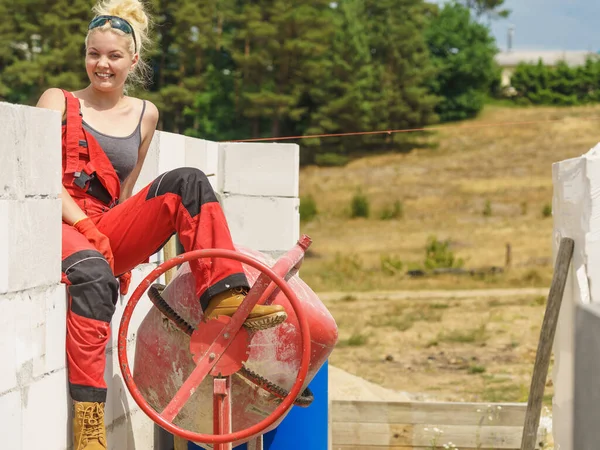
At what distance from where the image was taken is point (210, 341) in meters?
3.02

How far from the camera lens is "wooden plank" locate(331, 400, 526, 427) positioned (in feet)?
18.5

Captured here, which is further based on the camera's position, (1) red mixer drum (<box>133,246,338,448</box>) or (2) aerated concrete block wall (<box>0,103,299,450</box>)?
(1) red mixer drum (<box>133,246,338,448</box>)

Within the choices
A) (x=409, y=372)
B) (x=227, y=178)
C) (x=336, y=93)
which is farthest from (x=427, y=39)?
(x=227, y=178)

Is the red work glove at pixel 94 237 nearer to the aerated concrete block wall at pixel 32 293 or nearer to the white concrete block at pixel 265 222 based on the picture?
the aerated concrete block wall at pixel 32 293

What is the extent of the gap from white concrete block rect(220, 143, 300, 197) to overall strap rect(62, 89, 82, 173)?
1639mm

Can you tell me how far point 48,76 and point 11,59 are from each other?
330 centimetres

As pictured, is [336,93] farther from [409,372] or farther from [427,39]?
[409,372]

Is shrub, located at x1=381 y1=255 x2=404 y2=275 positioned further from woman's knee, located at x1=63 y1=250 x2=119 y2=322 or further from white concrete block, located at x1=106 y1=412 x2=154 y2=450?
woman's knee, located at x1=63 y1=250 x2=119 y2=322

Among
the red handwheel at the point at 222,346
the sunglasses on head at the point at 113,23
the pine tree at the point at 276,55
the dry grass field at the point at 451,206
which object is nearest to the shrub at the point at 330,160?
the dry grass field at the point at 451,206

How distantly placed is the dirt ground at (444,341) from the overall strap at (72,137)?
5.37m

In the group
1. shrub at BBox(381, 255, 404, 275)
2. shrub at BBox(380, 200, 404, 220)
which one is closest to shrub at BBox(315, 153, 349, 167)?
shrub at BBox(380, 200, 404, 220)

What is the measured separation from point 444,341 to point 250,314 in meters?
9.66

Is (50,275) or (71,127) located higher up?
(71,127)

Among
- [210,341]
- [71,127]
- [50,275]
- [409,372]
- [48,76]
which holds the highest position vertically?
[48,76]
